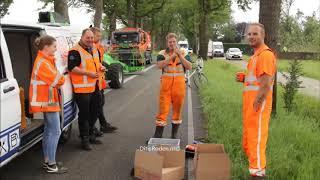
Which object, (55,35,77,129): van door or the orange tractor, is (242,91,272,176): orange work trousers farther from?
the orange tractor

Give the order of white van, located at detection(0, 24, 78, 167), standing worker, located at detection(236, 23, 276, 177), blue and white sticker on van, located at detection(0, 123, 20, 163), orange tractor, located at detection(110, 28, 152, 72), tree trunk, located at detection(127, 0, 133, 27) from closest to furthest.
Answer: blue and white sticker on van, located at detection(0, 123, 20, 163), white van, located at detection(0, 24, 78, 167), standing worker, located at detection(236, 23, 276, 177), orange tractor, located at detection(110, 28, 152, 72), tree trunk, located at detection(127, 0, 133, 27)

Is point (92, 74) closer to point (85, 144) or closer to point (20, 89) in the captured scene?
point (85, 144)

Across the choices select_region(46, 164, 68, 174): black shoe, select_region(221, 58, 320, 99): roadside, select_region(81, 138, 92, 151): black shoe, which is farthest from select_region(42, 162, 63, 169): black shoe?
select_region(221, 58, 320, 99): roadside

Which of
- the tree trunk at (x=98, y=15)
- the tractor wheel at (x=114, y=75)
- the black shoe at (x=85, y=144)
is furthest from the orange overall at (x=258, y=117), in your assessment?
the tree trunk at (x=98, y=15)

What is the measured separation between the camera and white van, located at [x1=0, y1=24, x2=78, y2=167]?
18.5ft

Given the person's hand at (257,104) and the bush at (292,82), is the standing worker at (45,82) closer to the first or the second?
the person's hand at (257,104)

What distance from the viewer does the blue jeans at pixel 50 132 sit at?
6621 millimetres

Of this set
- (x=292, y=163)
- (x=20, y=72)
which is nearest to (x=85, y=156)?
(x=20, y=72)

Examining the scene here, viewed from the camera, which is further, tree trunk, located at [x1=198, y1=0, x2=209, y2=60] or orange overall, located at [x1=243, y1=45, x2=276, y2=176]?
tree trunk, located at [x1=198, y1=0, x2=209, y2=60]

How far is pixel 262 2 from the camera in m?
11.0

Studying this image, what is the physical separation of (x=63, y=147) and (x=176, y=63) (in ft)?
7.41

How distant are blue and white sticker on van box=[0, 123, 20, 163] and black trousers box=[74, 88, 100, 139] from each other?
208cm

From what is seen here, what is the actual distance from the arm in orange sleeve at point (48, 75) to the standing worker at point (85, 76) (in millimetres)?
1295

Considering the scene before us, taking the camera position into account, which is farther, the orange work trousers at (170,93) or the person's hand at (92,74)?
the orange work trousers at (170,93)
